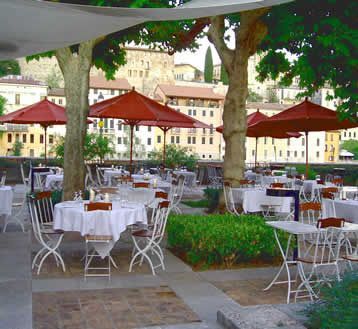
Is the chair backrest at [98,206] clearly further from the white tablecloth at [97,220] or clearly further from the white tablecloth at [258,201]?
the white tablecloth at [258,201]

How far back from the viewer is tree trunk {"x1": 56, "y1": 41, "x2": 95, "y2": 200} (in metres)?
9.88

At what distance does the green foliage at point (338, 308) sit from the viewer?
11.6ft

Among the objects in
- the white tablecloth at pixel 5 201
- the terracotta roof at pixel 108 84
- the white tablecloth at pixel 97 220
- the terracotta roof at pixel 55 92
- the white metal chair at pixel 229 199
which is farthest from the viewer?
the terracotta roof at pixel 108 84

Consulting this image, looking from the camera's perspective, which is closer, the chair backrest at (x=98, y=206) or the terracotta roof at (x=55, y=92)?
the chair backrest at (x=98, y=206)

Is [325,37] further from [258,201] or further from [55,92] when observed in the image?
[55,92]

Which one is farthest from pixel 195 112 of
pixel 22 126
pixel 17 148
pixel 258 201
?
pixel 258 201

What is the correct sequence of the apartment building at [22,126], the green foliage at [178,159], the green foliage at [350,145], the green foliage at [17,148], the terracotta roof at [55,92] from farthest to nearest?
the green foliage at [350,145] < the terracotta roof at [55,92] < the apartment building at [22,126] < the green foliage at [17,148] < the green foliage at [178,159]

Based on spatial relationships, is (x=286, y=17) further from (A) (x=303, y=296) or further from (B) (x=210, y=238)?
(A) (x=303, y=296)

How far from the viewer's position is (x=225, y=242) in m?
7.07

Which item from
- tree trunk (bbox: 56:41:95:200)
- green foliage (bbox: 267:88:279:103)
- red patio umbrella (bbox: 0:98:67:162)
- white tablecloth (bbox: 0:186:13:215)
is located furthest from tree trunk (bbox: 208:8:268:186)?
green foliage (bbox: 267:88:279:103)

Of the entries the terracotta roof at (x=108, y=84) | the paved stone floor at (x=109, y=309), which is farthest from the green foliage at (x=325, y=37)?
the terracotta roof at (x=108, y=84)

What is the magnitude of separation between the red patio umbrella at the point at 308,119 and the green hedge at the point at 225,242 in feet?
15.9

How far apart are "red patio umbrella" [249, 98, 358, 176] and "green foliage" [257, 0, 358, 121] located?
31 cm

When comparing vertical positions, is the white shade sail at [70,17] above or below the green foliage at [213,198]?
above
